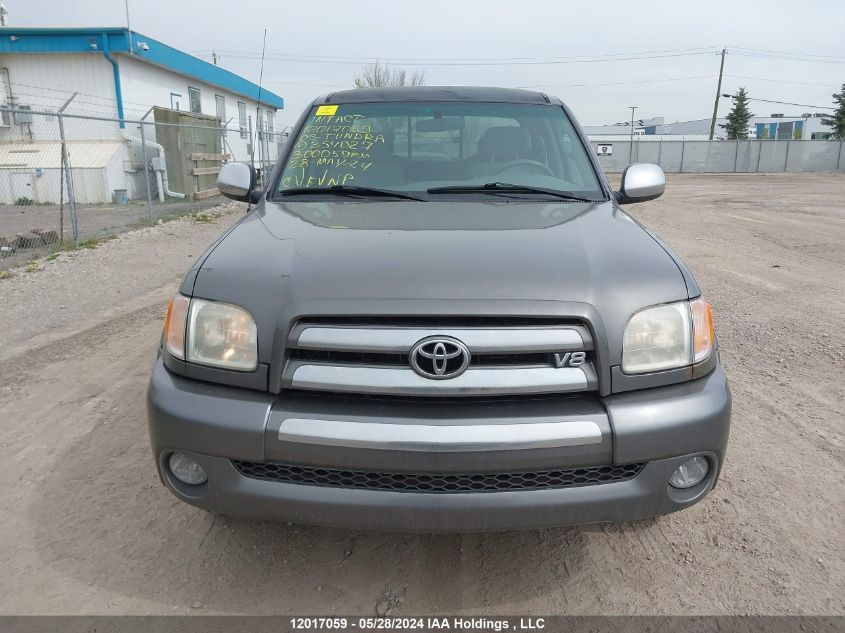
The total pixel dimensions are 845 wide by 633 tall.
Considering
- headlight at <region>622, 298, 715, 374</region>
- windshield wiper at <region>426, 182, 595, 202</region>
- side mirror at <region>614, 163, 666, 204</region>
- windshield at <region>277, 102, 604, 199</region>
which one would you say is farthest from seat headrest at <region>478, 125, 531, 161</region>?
headlight at <region>622, 298, 715, 374</region>

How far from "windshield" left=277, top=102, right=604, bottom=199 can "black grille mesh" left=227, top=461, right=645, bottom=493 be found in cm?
151

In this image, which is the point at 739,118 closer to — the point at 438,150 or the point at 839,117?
the point at 839,117

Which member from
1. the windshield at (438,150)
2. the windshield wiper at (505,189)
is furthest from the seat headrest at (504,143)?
the windshield wiper at (505,189)

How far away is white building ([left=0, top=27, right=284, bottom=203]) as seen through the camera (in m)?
16.2

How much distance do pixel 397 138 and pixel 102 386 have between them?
251 cm

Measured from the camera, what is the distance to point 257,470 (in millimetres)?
2045

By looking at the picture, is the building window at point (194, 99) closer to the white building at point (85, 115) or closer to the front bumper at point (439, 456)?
the white building at point (85, 115)

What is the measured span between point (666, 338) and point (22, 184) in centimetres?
1804

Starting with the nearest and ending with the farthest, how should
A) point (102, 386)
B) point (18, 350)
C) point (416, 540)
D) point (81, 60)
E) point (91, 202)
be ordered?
point (416, 540), point (102, 386), point (18, 350), point (91, 202), point (81, 60)

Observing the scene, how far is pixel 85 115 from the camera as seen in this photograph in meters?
16.3

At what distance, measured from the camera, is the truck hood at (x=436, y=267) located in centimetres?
201

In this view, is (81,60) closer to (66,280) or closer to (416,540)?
(66,280)

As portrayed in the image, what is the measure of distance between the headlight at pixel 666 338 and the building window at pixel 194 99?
79.1 feet

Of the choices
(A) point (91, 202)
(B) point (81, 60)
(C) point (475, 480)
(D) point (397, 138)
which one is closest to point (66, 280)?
(D) point (397, 138)
